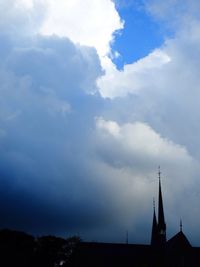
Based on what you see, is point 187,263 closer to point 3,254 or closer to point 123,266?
point 123,266

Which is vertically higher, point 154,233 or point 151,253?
point 154,233

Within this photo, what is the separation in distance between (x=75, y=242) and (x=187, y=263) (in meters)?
40.5

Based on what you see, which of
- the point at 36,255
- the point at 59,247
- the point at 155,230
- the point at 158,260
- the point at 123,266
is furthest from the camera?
the point at 59,247

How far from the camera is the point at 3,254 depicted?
11600cm

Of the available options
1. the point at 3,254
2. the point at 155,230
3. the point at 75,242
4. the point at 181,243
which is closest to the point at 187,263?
the point at 181,243

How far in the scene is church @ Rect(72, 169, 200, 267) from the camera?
9350 cm

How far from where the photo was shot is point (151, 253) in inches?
3730

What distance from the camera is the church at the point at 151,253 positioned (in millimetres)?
93500

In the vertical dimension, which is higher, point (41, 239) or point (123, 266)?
point (41, 239)

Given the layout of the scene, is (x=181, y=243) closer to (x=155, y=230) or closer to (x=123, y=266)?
(x=155, y=230)

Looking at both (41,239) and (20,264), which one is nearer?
(20,264)

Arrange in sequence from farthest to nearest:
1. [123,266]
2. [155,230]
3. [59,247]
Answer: [59,247] → [123,266] → [155,230]

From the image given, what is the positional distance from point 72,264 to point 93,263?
5.62 meters

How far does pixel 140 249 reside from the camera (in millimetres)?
112375
